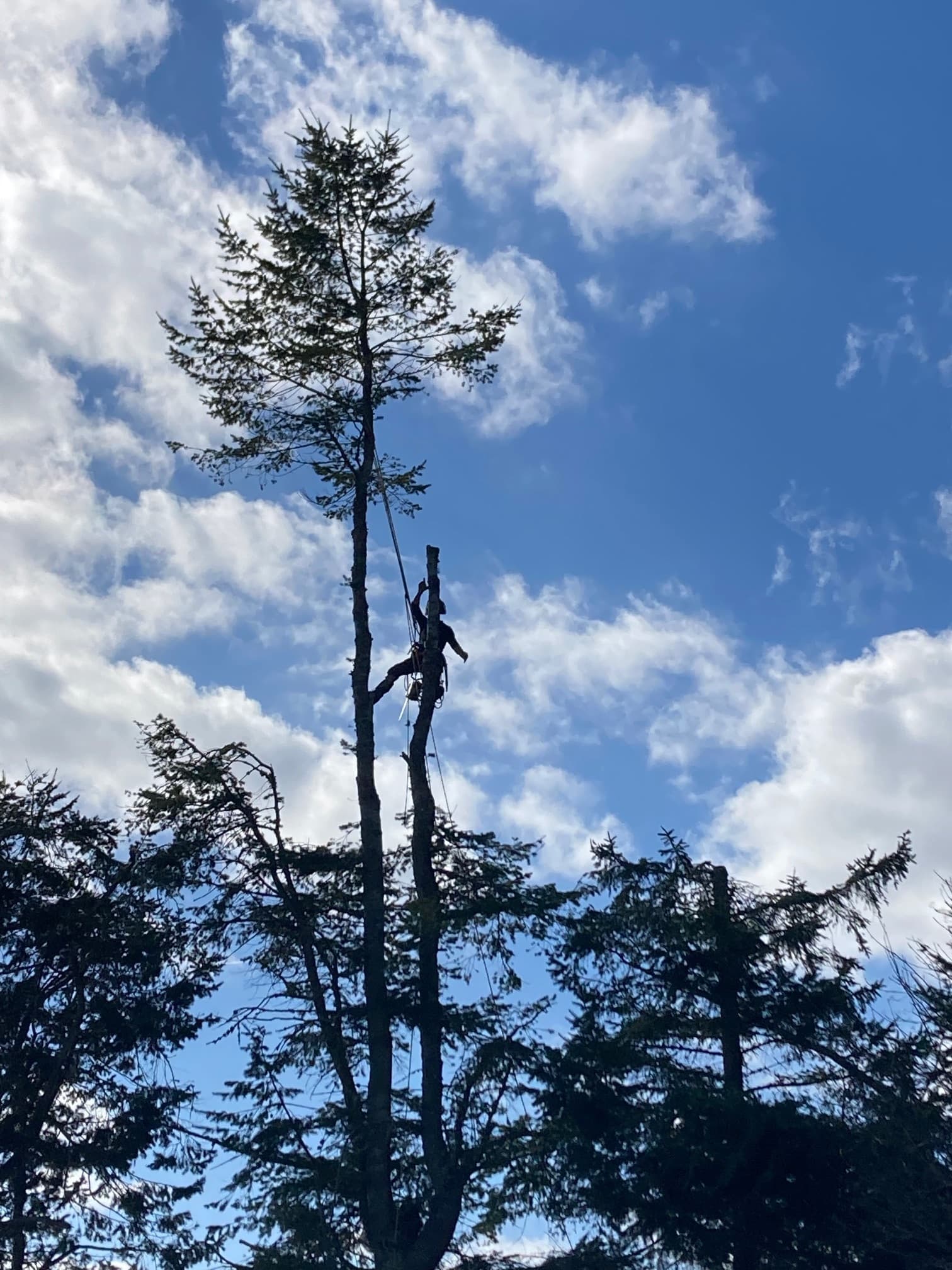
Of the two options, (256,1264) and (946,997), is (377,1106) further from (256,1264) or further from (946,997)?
(946,997)

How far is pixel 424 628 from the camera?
22.1 metres

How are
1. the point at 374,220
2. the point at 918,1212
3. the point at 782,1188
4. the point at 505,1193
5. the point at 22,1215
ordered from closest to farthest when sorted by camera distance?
the point at 918,1212, the point at 782,1188, the point at 505,1193, the point at 22,1215, the point at 374,220

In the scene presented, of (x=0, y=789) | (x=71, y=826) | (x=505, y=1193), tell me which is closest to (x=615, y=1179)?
(x=505, y=1193)

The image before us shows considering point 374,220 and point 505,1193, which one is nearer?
point 505,1193

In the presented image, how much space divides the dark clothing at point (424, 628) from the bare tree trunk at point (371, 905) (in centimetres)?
112

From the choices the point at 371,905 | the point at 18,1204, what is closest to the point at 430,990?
the point at 371,905

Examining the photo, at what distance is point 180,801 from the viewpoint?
18.7 metres

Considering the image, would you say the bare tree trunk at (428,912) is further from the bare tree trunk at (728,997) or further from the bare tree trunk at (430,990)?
the bare tree trunk at (728,997)

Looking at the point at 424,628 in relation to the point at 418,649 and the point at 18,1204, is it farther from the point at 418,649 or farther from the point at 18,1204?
the point at 18,1204

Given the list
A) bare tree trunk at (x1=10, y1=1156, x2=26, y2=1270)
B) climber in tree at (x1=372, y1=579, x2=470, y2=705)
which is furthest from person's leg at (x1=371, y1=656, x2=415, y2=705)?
bare tree trunk at (x1=10, y1=1156, x2=26, y2=1270)

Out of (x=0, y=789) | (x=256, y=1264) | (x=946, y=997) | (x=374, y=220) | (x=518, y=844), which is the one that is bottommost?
(x=256, y=1264)

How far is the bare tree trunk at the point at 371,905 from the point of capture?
1733cm

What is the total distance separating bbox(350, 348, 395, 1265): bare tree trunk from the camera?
17.3 metres

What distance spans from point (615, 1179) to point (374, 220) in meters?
15.6
